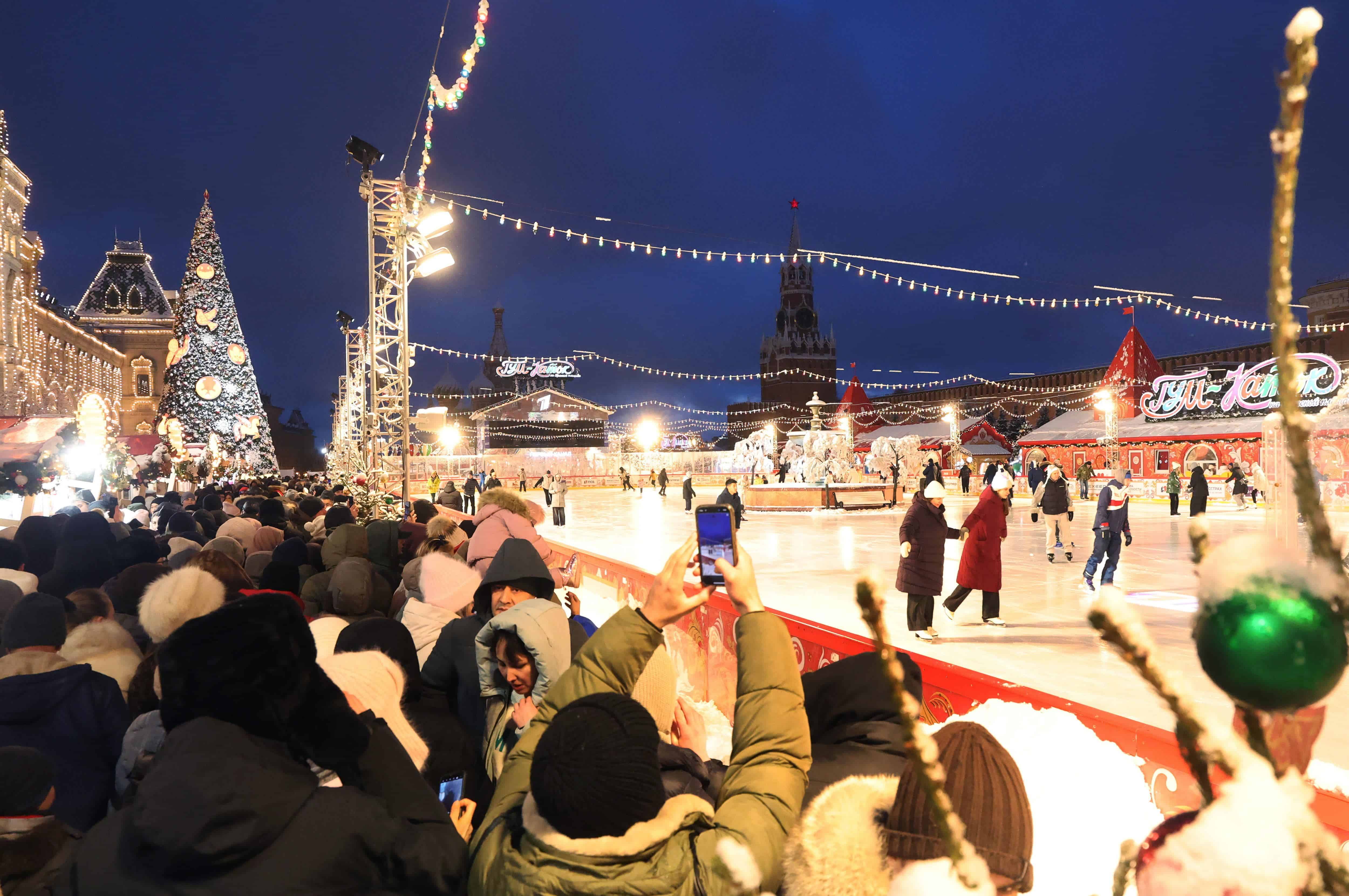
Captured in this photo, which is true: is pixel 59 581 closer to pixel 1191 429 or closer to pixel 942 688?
pixel 942 688

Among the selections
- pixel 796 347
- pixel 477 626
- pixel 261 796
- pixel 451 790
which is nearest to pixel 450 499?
pixel 477 626

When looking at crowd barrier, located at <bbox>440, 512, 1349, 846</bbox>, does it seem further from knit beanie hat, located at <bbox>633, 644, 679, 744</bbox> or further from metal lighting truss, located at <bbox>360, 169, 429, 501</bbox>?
metal lighting truss, located at <bbox>360, 169, 429, 501</bbox>

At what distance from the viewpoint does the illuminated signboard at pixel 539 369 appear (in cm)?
6656

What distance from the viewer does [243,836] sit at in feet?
4.46

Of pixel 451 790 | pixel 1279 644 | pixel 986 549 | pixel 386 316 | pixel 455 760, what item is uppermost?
pixel 386 316

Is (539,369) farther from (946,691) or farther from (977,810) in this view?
(977,810)

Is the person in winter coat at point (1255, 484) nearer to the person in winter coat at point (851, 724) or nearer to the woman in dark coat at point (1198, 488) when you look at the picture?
the woman in dark coat at point (1198, 488)

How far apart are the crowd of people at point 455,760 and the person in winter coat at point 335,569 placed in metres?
1.11

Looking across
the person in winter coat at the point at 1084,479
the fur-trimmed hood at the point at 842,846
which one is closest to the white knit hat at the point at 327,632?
the fur-trimmed hood at the point at 842,846

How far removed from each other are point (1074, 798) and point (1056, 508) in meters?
10.3

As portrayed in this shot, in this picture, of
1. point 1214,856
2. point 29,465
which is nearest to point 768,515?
point 29,465

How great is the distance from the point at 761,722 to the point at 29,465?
16442 millimetres

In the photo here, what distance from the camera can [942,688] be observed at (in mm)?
3285

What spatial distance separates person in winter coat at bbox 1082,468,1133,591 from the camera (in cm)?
891
